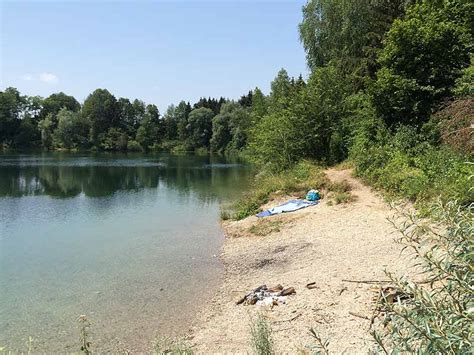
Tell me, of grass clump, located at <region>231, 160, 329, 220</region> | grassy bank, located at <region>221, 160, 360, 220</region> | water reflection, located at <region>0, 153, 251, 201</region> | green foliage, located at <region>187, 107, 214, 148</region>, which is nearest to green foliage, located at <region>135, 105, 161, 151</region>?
green foliage, located at <region>187, 107, 214, 148</region>

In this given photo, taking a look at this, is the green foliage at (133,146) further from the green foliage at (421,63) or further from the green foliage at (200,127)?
the green foliage at (421,63)

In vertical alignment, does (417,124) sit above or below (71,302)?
above

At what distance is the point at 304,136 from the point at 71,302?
21.7 meters

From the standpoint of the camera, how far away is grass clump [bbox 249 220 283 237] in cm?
1625

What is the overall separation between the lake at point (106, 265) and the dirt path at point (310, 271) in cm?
86

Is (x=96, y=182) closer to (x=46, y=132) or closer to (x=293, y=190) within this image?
(x=293, y=190)

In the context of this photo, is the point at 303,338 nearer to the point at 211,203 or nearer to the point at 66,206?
the point at 211,203

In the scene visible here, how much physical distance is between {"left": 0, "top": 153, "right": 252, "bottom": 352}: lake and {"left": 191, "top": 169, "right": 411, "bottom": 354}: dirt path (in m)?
0.86

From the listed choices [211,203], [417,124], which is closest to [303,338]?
[417,124]

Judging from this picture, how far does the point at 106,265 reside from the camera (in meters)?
14.4

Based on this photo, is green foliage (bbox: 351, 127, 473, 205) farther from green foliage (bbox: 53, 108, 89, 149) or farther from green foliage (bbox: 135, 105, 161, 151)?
green foliage (bbox: 53, 108, 89, 149)

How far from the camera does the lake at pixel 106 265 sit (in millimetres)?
9539

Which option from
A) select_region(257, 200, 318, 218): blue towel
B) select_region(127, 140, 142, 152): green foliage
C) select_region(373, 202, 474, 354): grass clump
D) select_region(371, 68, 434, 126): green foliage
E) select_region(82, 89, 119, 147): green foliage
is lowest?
select_region(257, 200, 318, 218): blue towel

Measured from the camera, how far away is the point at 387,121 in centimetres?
2144
